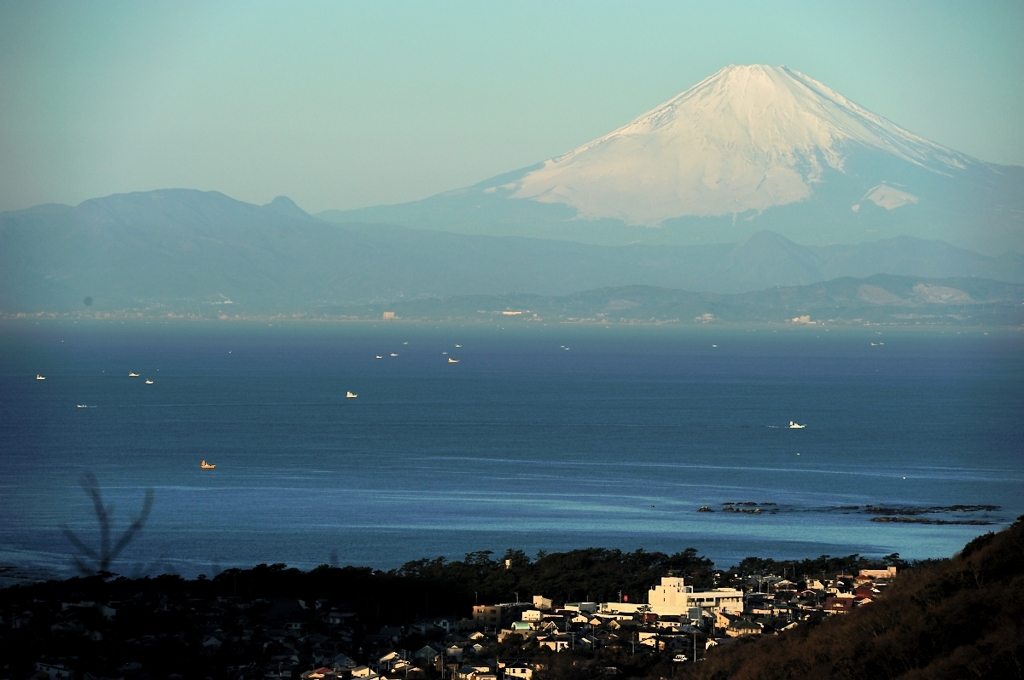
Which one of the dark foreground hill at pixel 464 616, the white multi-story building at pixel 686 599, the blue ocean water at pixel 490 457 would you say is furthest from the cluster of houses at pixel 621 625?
the blue ocean water at pixel 490 457

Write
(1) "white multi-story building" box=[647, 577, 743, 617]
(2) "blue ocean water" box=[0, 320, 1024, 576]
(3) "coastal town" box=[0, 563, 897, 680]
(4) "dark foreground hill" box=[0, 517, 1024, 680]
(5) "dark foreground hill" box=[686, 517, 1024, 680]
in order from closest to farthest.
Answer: (5) "dark foreground hill" box=[686, 517, 1024, 680] < (4) "dark foreground hill" box=[0, 517, 1024, 680] < (3) "coastal town" box=[0, 563, 897, 680] < (1) "white multi-story building" box=[647, 577, 743, 617] < (2) "blue ocean water" box=[0, 320, 1024, 576]

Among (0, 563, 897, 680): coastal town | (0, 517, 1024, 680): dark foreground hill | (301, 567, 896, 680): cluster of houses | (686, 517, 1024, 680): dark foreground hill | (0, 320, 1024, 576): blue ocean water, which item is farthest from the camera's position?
(0, 320, 1024, 576): blue ocean water

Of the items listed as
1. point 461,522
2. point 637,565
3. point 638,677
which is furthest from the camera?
point 461,522

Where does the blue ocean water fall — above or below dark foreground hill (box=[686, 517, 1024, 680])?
above

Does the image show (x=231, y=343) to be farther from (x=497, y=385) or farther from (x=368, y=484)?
(x=368, y=484)

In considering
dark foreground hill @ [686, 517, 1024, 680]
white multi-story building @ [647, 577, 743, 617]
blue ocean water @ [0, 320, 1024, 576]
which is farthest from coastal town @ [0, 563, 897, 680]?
blue ocean water @ [0, 320, 1024, 576]

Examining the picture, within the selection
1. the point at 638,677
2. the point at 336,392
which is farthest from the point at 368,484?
the point at 336,392

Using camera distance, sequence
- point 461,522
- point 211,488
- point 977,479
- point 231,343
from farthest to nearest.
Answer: point 231,343 < point 977,479 < point 211,488 < point 461,522

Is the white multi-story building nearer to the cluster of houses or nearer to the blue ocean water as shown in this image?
the cluster of houses

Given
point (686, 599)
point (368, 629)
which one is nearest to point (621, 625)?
point (686, 599)
